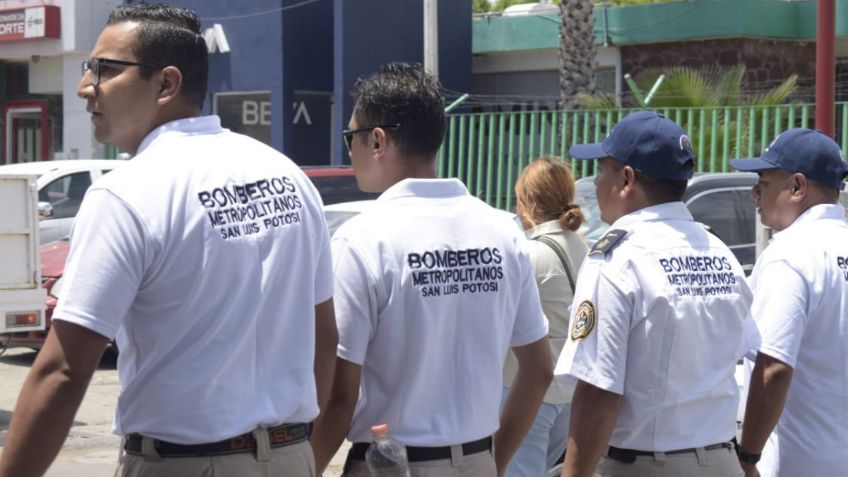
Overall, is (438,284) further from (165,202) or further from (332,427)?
(165,202)

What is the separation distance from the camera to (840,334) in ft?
12.7

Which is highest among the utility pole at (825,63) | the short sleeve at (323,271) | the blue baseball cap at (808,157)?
the utility pole at (825,63)

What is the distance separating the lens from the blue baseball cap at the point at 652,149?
360 cm

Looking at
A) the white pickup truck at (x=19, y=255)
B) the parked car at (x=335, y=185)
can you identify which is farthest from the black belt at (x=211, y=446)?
the parked car at (x=335, y=185)

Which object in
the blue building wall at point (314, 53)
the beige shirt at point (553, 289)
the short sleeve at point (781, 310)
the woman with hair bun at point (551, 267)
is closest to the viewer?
the short sleeve at point (781, 310)

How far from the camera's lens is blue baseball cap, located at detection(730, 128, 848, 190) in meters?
4.04

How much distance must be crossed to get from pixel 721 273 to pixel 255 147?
139 centimetres

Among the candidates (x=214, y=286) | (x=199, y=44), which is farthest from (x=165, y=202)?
(x=199, y=44)

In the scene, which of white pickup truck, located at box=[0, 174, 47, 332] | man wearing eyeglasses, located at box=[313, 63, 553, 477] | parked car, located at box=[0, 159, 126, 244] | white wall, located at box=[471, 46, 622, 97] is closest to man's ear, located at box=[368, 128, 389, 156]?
man wearing eyeglasses, located at box=[313, 63, 553, 477]

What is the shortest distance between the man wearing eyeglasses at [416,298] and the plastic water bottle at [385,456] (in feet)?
Result: 0.11

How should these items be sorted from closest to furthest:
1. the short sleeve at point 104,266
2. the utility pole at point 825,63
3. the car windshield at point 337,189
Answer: the short sleeve at point 104,266 → the utility pole at point 825,63 → the car windshield at point 337,189

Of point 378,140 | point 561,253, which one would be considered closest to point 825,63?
point 561,253

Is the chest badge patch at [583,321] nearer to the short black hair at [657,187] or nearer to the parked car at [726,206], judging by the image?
the short black hair at [657,187]

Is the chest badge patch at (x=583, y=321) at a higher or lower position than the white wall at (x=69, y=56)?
lower
